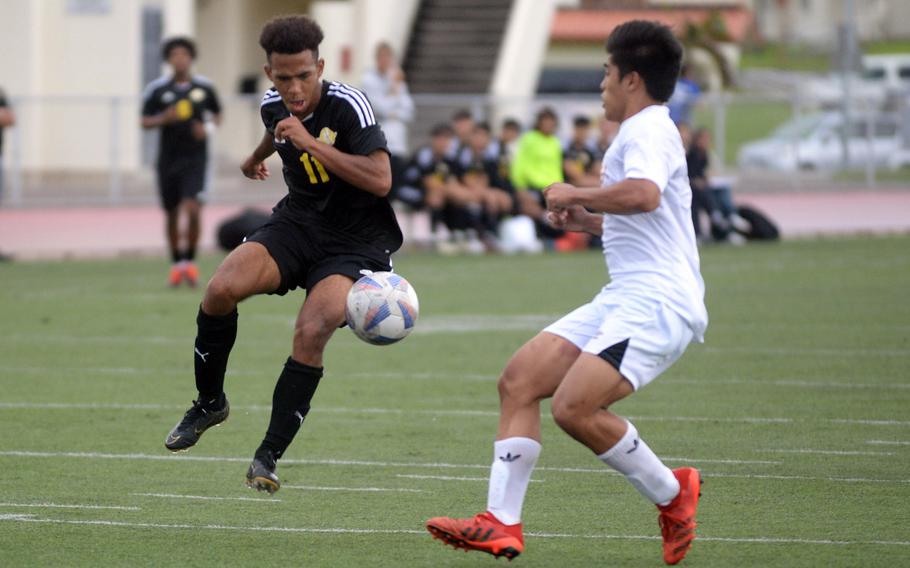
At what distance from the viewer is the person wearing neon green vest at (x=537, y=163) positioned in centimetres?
2348

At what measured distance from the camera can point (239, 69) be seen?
34.5 meters

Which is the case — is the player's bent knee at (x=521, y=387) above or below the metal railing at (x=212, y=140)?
above

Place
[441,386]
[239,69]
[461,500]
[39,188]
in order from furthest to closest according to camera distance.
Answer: [239,69] < [39,188] < [441,386] < [461,500]

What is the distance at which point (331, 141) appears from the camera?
306 inches

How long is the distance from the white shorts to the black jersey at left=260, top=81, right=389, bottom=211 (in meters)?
1.83

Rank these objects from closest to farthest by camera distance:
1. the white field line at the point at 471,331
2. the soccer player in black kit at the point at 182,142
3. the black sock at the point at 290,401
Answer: the black sock at the point at 290,401, the white field line at the point at 471,331, the soccer player in black kit at the point at 182,142

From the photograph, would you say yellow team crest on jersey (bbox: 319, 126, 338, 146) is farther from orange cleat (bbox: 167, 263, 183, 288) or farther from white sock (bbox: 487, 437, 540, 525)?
orange cleat (bbox: 167, 263, 183, 288)

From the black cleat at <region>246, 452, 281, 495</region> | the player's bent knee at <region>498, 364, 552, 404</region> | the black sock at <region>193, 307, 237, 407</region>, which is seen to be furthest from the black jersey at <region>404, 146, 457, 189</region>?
the player's bent knee at <region>498, 364, 552, 404</region>

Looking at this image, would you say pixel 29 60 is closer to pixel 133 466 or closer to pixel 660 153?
pixel 133 466

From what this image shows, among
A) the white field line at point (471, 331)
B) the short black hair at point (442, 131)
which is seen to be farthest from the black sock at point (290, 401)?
the short black hair at point (442, 131)

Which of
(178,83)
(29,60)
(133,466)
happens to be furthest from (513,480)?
(29,60)

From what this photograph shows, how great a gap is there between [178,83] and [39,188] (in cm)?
784

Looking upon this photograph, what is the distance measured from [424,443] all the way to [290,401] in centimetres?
183

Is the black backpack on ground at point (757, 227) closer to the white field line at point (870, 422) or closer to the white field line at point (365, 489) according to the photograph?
the white field line at point (870, 422)
